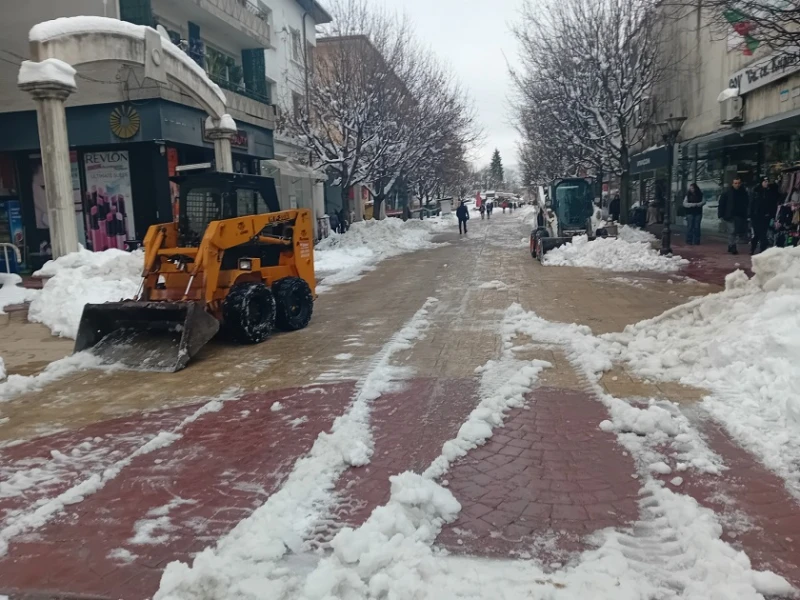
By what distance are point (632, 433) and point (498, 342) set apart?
3.39 m

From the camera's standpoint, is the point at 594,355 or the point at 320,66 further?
the point at 320,66

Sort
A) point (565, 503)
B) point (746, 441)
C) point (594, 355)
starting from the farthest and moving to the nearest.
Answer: point (594, 355), point (746, 441), point (565, 503)

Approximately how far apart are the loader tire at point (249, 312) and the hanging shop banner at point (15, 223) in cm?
1385

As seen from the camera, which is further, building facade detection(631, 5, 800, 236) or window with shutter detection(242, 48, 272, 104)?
window with shutter detection(242, 48, 272, 104)

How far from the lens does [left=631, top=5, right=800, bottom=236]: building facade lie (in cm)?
1666

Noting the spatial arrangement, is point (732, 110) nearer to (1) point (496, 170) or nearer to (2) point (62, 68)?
(2) point (62, 68)

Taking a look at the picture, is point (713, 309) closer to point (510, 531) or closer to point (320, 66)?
point (510, 531)

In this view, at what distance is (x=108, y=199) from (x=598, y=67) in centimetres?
1748

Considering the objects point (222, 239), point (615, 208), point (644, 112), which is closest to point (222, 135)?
point (222, 239)

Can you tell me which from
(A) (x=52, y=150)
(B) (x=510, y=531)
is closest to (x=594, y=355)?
(B) (x=510, y=531)

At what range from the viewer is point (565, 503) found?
13.4 ft

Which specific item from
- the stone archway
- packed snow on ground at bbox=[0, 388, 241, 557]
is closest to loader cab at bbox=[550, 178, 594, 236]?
the stone archway

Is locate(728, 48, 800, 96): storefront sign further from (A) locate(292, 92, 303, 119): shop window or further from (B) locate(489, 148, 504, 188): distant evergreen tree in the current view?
(B) locate(489, 148, 504, 188): distant evergreen tree

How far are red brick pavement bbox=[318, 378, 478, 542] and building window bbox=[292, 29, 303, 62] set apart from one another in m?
27.5
